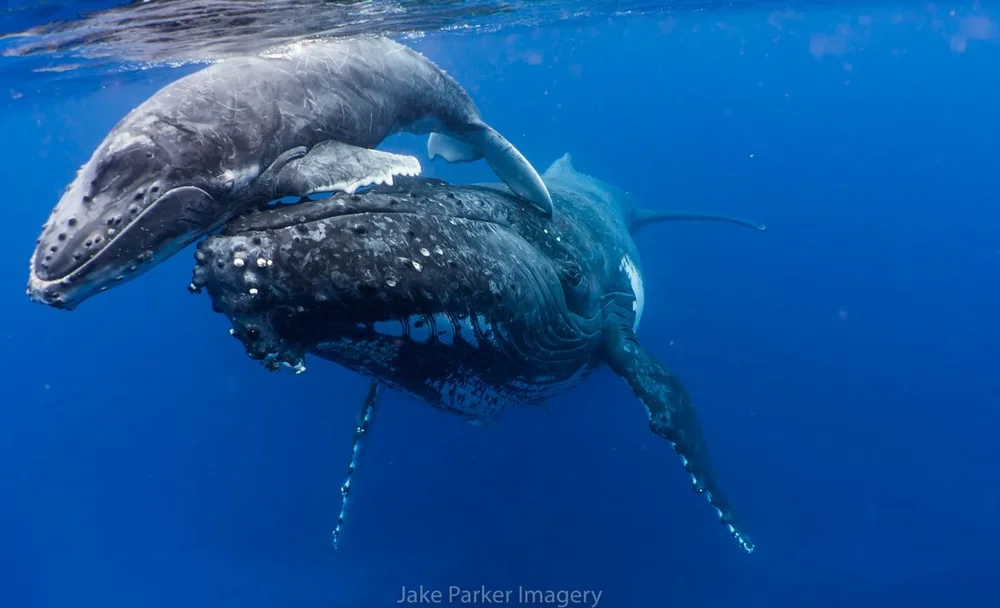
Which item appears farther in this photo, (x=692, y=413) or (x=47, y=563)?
(x=47, y=563)

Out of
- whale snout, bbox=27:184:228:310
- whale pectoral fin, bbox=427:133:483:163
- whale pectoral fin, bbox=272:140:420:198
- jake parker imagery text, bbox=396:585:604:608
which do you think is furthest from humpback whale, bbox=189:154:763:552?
jake parker imagery text, bbox=396:585:604:608

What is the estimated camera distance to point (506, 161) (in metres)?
7.29

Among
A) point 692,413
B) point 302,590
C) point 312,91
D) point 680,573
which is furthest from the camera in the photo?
point 302,590

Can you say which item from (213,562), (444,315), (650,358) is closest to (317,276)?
(444,315)

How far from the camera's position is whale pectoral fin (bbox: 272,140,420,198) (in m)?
4.09

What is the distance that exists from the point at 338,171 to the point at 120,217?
1.32m

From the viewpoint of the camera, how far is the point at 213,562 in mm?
19875

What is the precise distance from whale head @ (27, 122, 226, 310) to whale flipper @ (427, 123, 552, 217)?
156 inches

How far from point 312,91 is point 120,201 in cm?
195

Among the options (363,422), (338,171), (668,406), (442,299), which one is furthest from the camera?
(363,422)

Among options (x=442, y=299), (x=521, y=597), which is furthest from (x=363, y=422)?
(x=521, y=597)

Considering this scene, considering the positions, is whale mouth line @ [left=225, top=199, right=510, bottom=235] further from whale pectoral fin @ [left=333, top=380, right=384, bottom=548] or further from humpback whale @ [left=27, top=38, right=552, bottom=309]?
whale pectoral fin @ [left=333, top=380, right=384, bottom=548]

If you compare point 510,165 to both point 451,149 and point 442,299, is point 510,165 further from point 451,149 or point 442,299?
point 442,299

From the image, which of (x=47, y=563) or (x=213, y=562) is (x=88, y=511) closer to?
(x=47, y=563)
